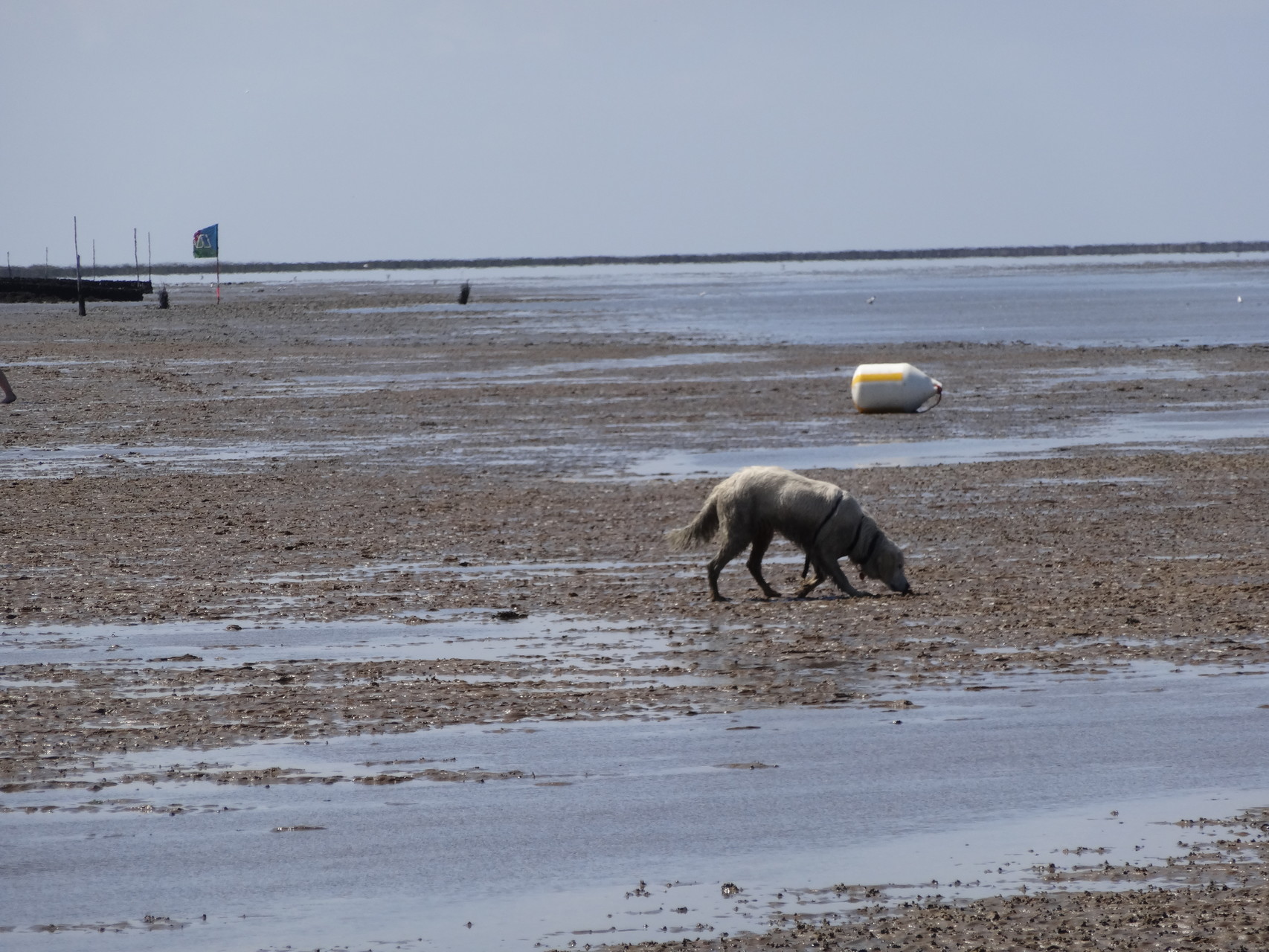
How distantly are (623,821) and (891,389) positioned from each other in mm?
22994

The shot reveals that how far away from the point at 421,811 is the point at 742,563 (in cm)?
885

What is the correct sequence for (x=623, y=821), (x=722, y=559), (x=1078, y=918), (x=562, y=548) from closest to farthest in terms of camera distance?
(x=1078, y=918), (x=623, y=821), (x=722, y=559), (x=562, y=548)

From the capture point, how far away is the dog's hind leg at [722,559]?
14.4m

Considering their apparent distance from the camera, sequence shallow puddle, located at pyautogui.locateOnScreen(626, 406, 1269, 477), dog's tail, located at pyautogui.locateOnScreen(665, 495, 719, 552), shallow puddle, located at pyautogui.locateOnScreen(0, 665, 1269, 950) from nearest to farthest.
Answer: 1. shallow puddle, located at pyautogui.locateOnScreen(0, 665, 1269, 950)
2. dog's tail, located at pyautogui.locateOnScreen(665, 495, 719, 552)
3. shallow puddle, located at pyautogui.locateOnScreen(626, 406, 1269, 477)

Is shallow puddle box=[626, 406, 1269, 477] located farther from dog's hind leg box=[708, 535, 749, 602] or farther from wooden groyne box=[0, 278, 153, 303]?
wooden groyne box=[0, 278, 153, 303]

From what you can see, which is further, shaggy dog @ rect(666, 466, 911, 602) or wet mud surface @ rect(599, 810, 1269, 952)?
shaggy dog @ rect(666, 466, 911, 602)

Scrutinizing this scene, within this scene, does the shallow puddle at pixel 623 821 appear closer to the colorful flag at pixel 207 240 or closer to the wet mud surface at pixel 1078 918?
the wet mud surface at pixel 1078 918

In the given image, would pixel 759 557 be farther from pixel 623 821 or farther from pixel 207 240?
pixel 207 240

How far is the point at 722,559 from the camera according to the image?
14.5m

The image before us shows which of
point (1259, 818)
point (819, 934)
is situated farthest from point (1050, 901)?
point (1259, 818)

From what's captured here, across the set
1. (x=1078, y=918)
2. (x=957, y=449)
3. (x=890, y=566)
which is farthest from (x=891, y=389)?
(x=1078, y=918)

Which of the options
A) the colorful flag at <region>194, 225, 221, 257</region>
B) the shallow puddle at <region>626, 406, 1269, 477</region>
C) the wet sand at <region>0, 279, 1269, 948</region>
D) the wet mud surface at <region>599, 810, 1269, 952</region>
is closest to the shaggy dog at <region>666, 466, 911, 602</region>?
the wet sand at <region>0, 279, 1269, 948</region>

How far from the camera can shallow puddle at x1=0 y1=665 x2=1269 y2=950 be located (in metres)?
7.04

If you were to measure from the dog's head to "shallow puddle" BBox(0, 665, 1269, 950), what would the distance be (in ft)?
12.3
